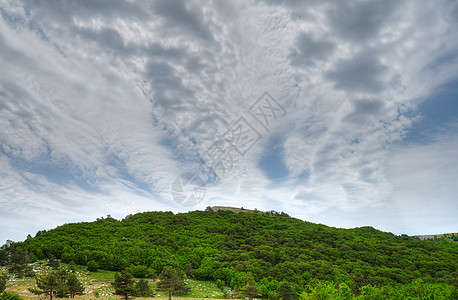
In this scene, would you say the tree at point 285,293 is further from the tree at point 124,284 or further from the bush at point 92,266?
the bush at point 92,266

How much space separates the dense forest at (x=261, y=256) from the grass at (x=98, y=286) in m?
3.56

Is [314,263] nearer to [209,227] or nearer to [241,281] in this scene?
[241,281]

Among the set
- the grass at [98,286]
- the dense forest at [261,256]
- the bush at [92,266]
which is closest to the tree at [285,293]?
the dense forest at [261,256]

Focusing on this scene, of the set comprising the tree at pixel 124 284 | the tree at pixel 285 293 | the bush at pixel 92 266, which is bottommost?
the tree at pixel 285 293

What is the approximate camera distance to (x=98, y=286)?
177ft

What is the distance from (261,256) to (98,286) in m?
61.5

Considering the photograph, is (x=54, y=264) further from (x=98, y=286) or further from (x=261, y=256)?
(x=261, y=256)

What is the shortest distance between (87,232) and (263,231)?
8305 cm

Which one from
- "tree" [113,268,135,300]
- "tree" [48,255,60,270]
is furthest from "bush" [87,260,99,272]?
"tree" [113,268,135,300]

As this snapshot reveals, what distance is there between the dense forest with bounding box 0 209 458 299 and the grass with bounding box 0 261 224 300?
356cm

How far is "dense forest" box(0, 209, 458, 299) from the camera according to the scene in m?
69.9

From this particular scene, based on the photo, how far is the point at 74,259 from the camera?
74188mm

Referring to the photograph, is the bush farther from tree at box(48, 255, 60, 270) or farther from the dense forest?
tree at box(48, 255, 60, 270)

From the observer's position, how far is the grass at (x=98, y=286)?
147 ft
